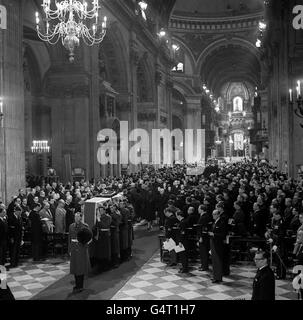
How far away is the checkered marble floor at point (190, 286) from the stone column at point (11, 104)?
6009 mm

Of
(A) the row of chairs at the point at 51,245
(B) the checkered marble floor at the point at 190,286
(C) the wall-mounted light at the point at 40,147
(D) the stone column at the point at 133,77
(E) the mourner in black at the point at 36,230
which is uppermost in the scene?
(D) the stone column at the point at 133,77

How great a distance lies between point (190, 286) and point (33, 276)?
355 centimetres

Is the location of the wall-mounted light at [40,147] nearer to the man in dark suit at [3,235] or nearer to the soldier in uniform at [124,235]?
the soldier in uniform at [124,235]

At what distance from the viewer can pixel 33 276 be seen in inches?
380

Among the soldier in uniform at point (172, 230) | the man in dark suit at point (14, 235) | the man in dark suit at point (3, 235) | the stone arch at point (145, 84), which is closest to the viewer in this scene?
the man in dark suit at point (3, 235)

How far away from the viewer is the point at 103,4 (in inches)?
931

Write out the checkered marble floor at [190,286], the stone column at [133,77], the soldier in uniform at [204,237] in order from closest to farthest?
the checkered marble floor at [190,286]
the soldier in uniform at [204,237]
the stone column at [133,77]

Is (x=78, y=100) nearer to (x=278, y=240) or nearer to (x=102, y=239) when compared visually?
(x=102, y=239)

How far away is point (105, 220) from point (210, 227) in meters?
2.46

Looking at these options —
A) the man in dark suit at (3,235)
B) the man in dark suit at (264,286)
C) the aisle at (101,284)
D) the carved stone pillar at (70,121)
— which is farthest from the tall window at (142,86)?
the man in dark suit at (264,286)

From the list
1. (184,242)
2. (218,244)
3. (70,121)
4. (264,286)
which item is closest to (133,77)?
(70,121)

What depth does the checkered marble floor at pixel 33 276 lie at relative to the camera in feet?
28.2

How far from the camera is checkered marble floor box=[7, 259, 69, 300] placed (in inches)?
339
